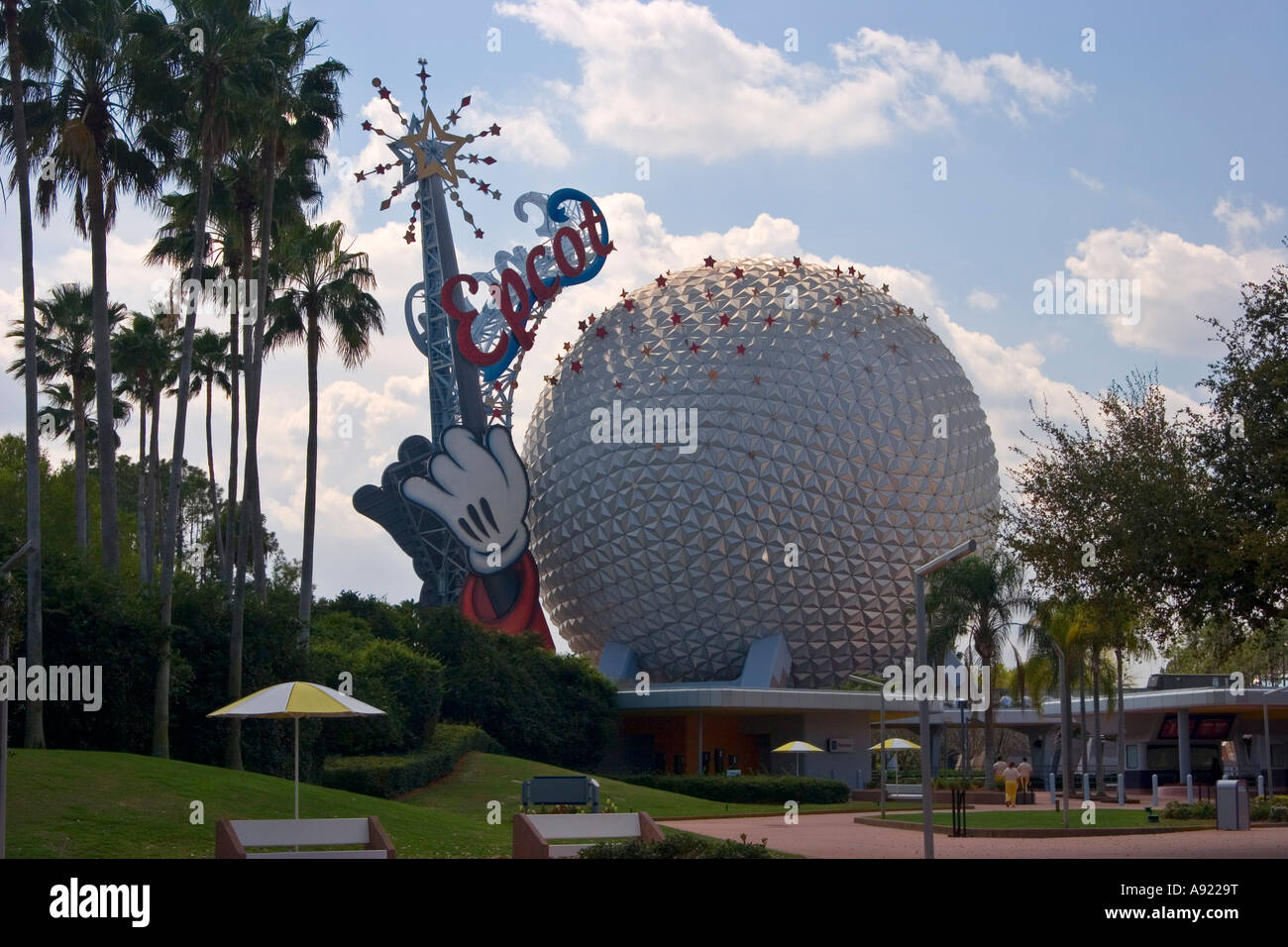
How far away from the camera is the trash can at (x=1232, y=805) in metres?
30.5

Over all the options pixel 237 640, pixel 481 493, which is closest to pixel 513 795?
pixel 237 640

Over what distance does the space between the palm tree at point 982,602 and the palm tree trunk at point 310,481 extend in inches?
871

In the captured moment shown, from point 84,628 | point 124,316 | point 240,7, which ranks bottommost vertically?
point 84,628

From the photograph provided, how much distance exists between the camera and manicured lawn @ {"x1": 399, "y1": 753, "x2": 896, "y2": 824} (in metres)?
37.7

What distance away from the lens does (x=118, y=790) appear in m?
24.2

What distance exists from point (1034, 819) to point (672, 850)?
18.3m

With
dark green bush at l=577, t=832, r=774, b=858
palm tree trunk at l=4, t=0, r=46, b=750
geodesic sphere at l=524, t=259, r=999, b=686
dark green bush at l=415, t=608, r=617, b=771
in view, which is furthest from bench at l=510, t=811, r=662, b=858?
geodesic sphere at l=524, t=259, r=999, b=686

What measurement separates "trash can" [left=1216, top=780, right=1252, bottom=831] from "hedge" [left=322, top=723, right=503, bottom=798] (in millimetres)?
20268

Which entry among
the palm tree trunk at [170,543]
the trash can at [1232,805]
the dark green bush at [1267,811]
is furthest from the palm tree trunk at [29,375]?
the dark green bush at [1267,811]

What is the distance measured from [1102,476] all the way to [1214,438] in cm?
194

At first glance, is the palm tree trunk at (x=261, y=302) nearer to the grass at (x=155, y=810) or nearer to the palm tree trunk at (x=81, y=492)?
the palm tree trunk at (x=81, y=492)

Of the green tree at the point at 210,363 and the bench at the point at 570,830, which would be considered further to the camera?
the green tree at the point at 210,363
